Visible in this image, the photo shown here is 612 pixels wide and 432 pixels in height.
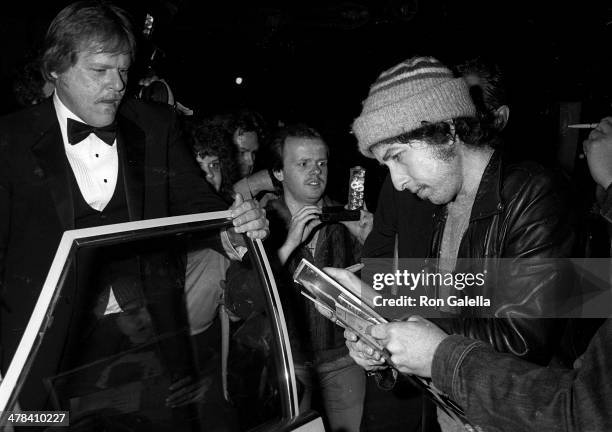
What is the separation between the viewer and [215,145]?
372 centimetres

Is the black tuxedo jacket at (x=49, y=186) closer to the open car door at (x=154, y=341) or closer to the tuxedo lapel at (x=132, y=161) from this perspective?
the tuxedo lapel at (x=132, y=161)

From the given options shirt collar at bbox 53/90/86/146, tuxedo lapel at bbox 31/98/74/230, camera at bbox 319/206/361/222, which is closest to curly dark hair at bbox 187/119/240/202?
camera at bbox 319/206/361/222

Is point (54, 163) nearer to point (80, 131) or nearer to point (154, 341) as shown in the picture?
point (80, 131)

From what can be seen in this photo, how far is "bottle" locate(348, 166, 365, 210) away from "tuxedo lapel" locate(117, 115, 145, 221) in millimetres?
1395

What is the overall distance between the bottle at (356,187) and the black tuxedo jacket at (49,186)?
1149mm

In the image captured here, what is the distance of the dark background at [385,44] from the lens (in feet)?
22.6

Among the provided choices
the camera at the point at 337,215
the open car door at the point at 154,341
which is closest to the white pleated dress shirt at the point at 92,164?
the open car door at the point at 154,341

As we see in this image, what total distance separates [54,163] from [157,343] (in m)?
0.78

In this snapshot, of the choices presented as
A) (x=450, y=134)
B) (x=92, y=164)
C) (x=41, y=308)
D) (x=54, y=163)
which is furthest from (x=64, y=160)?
(x=450, y=134)

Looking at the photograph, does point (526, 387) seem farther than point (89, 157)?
No

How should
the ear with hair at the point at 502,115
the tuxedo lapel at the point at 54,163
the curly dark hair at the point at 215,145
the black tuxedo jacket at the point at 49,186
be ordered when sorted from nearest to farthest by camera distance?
the black tuxedo jacket at the point at 49,186, the tuxedo lapel at the point at 54,163, the ear with hair at the point at 502,115, the curly dark hair at the point at 215,145

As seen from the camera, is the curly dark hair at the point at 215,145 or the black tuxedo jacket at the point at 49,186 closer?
the black tuxedo jacket at the point at 49,186

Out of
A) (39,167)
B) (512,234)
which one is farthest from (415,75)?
(39,167)

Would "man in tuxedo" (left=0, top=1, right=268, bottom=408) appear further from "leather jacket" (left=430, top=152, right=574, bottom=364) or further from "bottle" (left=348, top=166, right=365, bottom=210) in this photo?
"bottle" (left=348, top=166, right=365, bottom=210)
